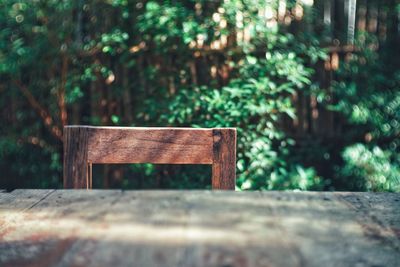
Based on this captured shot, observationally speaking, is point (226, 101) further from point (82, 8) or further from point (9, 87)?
point (9, 87)

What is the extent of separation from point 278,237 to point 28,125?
3.75 m

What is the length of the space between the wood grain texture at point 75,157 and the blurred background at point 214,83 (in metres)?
2.02

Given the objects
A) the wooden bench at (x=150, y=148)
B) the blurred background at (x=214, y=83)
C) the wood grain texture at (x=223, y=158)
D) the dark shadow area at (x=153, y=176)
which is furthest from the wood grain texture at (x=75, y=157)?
the dark shadow area at (x=153, y=176)

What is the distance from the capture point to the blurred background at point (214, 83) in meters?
3.84

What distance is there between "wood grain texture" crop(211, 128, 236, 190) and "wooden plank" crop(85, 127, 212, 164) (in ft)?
0.08

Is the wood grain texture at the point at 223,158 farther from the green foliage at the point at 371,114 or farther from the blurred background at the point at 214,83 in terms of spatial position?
the green foliage at the point at 371,114

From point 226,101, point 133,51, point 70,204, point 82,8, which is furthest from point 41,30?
point 70,204

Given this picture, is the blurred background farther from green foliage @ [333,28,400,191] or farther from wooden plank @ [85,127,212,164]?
wooden plank @ [85,127,212,164]

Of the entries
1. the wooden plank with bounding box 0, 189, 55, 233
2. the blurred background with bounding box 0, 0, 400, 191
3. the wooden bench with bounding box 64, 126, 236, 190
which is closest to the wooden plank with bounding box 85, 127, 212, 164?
the wooden bench with bounding box 64, 126, 236, 190

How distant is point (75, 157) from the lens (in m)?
1.71

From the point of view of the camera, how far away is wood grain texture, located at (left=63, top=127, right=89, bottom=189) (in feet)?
5.58

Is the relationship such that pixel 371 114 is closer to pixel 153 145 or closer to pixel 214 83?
pixel 214 83

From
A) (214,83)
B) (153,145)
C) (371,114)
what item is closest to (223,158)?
(153,145)

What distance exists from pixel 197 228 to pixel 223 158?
66 cm
